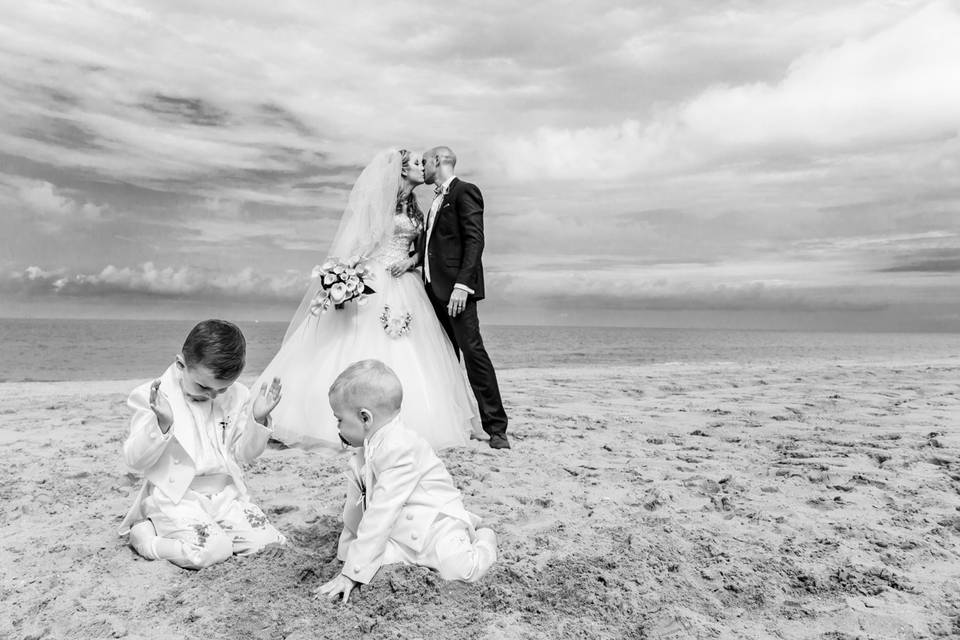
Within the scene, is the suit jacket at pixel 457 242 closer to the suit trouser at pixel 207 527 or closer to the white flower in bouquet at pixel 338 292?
the white flower in bouquet at pixel 338 292

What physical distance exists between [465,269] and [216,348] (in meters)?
3.03

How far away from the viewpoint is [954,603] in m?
2.84

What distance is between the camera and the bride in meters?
5.62

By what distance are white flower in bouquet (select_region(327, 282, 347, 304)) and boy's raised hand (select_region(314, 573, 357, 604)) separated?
10.6 ft

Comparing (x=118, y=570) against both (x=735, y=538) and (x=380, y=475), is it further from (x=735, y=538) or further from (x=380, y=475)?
(x=735, y=538)

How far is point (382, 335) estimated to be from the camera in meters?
5.78

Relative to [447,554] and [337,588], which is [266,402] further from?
[447,554]

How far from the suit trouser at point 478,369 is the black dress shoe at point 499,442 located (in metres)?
0.03

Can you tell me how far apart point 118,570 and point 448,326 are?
3.57m

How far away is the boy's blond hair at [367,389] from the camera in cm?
276

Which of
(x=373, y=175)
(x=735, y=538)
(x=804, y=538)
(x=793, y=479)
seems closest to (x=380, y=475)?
(x=735, y=538)

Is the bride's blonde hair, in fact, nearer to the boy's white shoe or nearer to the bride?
the bride

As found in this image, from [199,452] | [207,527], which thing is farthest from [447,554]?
[199,452]

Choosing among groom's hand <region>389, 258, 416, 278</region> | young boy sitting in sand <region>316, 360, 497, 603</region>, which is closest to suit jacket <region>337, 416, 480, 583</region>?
young boy sitting in sand <region>316, 360, 497, 603</region>
